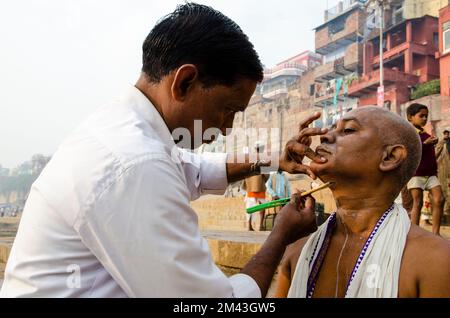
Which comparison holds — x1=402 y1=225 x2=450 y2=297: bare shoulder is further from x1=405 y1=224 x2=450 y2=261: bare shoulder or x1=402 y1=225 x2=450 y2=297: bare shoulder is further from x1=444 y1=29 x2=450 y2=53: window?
x1=444 y1=29 x2=450 y2=53: window

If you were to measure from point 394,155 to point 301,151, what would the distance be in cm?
49

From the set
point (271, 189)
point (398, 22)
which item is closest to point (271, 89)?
point (398, 22)

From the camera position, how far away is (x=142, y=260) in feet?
4.38

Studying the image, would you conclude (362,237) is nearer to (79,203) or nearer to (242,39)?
(242,39)

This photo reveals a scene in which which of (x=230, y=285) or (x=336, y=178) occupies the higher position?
(x=336, y=178)

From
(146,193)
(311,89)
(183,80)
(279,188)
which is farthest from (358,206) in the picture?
(311,89)

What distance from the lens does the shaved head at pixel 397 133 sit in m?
2.21

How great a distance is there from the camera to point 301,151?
2469 millimetres

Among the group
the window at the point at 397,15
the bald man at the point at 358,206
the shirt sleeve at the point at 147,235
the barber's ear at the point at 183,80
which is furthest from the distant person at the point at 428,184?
the window at the point at 397,15

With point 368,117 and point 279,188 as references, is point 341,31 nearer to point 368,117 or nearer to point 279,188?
point 279,188

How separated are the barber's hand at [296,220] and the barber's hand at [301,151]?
0.53 feet

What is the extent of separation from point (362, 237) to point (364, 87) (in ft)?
104
